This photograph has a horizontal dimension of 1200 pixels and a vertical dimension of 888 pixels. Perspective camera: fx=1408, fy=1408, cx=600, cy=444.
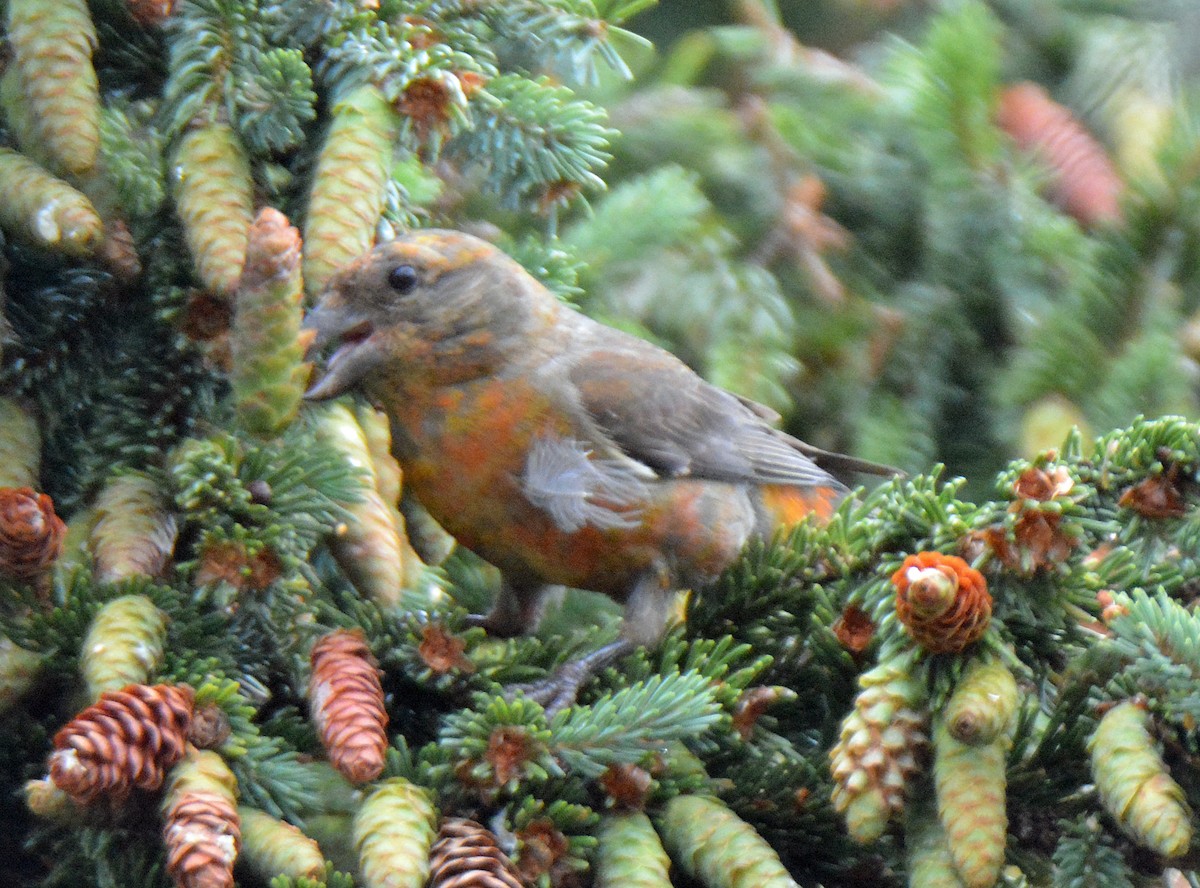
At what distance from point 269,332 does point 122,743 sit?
534 mm

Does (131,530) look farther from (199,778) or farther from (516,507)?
(516,507)

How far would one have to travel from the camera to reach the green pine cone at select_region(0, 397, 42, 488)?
199 centimetres

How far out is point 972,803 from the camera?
57.8 inches

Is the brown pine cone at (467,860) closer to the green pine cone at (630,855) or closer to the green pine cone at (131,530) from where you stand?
the green pine cone at (630,855)

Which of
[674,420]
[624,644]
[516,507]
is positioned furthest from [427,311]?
[624,644]

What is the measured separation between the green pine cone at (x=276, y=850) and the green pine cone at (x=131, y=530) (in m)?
0.47

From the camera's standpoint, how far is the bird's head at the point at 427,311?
100 inches

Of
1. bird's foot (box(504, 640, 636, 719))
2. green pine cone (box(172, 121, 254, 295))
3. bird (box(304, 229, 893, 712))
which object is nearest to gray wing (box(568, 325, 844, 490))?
bird (box(304, 229, 893, 712))

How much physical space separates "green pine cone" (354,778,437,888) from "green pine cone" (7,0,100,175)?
893mm

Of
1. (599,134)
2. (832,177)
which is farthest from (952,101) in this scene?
(599,134)

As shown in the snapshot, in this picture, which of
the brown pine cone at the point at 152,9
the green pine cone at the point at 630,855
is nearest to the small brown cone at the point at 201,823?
the green pine cone at the point at 630,855

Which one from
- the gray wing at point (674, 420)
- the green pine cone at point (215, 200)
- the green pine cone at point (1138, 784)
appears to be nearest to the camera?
the green pine cone at point (1138, 784)

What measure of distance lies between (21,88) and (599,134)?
0.91 metres

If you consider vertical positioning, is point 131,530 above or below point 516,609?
above
